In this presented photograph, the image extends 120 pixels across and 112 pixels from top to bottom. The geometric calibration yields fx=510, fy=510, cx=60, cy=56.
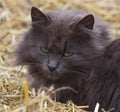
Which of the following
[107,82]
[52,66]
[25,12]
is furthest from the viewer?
[25,12]

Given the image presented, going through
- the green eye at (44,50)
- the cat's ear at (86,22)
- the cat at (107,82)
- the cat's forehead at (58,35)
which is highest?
the cat's ear at (86,22)

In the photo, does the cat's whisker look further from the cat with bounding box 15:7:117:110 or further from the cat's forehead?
the cat's forehead

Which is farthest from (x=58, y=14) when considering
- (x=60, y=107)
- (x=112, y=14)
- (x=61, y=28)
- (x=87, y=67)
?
(x=112, y=14)

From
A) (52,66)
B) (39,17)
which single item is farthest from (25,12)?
(52,66)

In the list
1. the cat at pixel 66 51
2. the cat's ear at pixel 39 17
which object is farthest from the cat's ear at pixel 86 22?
the cat's ear at pixel 39 17

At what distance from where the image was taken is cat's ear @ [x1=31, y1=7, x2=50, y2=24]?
4.04m

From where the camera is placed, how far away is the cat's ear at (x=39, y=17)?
404cm

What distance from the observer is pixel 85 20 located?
13.0 feet

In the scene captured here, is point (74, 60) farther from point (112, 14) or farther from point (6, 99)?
point (112, 14)

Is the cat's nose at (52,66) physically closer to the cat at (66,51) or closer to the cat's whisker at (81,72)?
the cat at (66,51)

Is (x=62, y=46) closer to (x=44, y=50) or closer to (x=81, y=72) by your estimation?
(x=44, y=50)

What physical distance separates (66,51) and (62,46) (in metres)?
0.06

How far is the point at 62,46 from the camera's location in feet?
12.9

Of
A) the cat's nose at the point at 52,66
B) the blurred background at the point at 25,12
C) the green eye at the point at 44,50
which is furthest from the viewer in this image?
the blurred background at the point at 25,12
